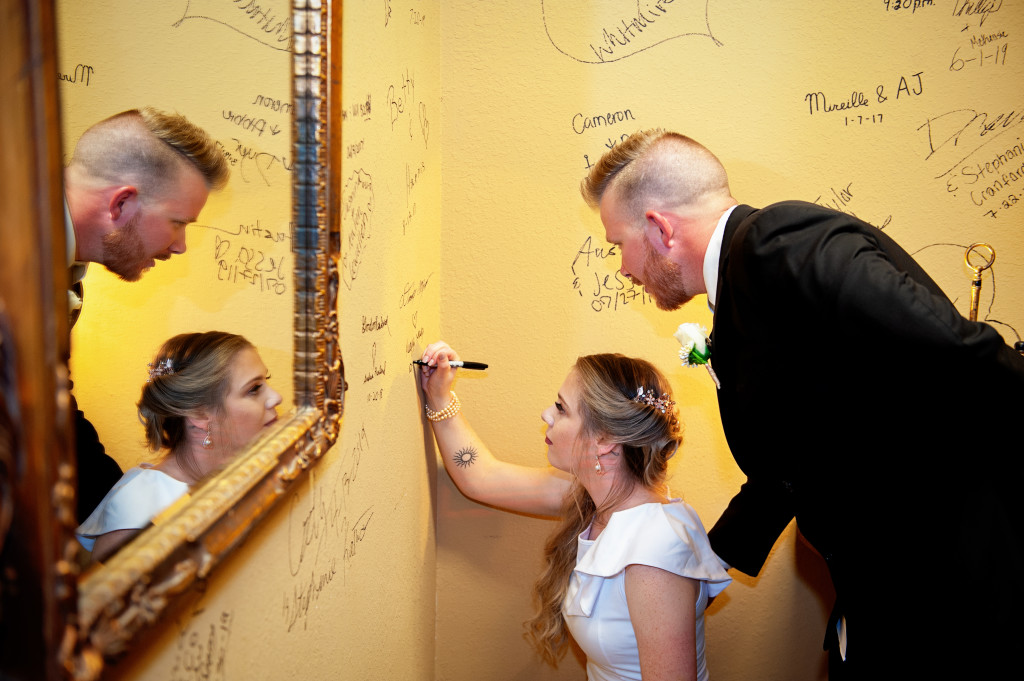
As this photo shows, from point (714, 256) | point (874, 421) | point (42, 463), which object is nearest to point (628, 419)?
point (714, 256)

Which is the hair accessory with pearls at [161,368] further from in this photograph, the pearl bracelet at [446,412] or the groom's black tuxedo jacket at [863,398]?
the pearl bracelet at [446,412]

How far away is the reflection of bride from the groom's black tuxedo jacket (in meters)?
0.87

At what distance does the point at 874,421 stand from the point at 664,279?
0.55 m

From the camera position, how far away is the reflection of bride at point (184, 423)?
539mm

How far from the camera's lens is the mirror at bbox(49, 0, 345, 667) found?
52 cm

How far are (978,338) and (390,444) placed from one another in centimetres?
104

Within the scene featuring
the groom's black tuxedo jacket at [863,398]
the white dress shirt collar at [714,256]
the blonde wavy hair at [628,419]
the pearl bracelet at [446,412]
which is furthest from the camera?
the pearl bracelet at [446,412]

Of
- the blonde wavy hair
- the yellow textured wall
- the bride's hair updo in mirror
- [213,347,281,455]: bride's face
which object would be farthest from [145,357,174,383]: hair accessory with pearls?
the blonde wavy hair

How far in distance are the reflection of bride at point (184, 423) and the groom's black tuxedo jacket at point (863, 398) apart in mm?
866

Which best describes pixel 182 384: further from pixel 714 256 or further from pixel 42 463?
pixel 714 256

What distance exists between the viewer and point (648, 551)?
154cm

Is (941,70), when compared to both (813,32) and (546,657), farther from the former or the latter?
(546,657)

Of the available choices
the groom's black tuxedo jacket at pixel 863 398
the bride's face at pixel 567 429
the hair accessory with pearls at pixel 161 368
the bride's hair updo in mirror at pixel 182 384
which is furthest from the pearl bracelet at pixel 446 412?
the hair accessory with pearls at pixel 161 368

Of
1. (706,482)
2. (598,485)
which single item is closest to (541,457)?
(598,485)
